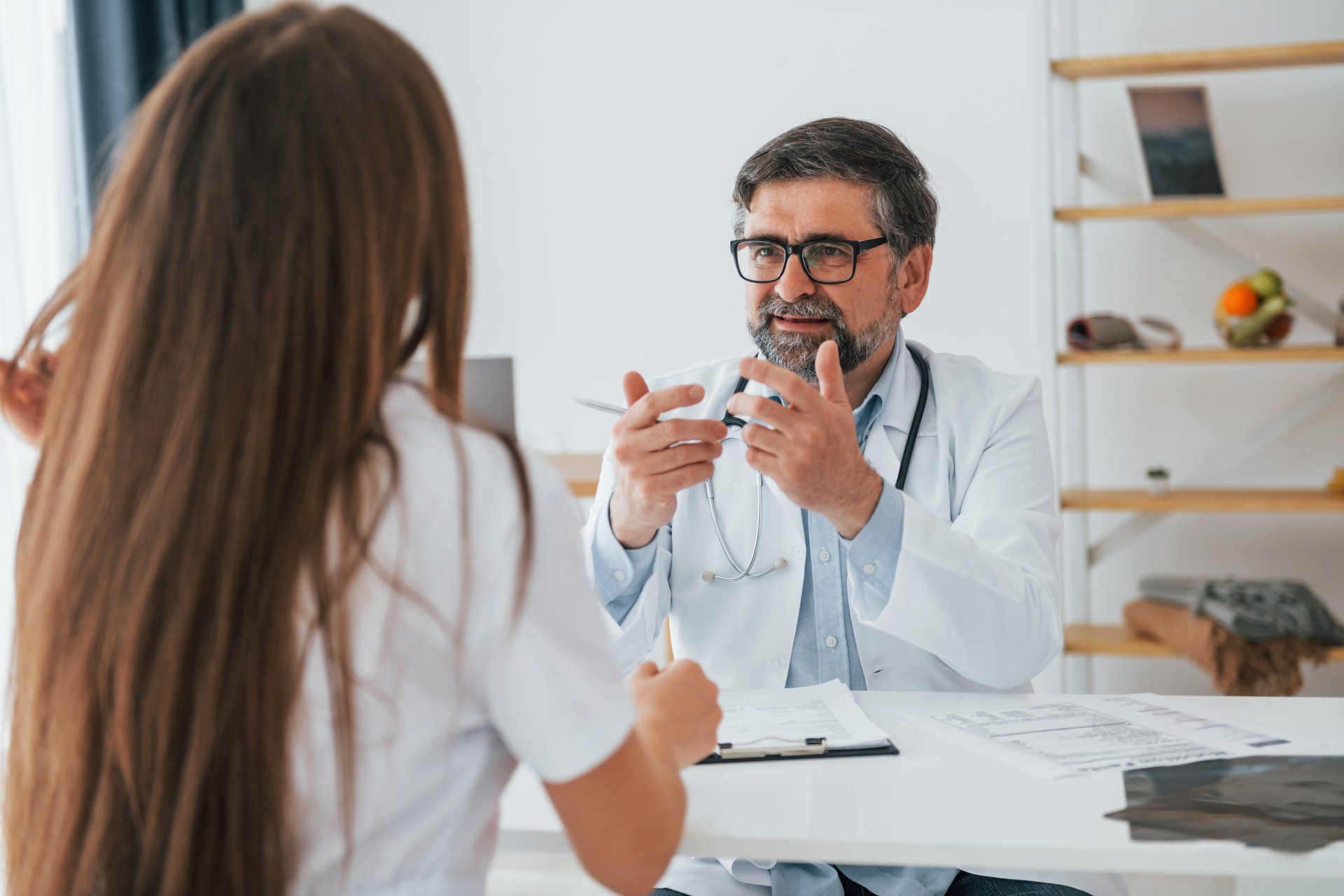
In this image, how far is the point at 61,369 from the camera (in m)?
0.75

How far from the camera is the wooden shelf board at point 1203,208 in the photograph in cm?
277

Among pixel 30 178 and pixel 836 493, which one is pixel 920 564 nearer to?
pixel 836 493

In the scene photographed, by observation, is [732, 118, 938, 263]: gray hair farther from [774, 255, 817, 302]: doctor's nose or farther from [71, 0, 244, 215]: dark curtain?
[71, 0, 244, 215]: dark curtain

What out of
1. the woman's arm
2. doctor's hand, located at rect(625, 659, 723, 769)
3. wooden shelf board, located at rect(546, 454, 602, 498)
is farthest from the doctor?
wooden shelf board, located at rect(546, 454, 602, 498)

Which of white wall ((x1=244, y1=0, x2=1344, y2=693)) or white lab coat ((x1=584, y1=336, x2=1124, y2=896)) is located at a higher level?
white wall ((x1=244, y1=0, x2=1344, y2=693))

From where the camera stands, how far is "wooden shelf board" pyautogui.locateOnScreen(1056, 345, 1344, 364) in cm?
280

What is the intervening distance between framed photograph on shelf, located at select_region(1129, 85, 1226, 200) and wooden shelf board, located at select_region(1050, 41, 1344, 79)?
0.07m

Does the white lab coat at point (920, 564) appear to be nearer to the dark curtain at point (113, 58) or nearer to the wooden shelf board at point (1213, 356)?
the wooden shelf board at point (1213, 356)

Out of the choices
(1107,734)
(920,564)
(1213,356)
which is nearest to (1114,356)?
(1213,356)

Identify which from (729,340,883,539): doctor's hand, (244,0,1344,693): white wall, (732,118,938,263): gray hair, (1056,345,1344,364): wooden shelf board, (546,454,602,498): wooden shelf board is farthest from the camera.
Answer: (546,454,602,498): wooden shelf board

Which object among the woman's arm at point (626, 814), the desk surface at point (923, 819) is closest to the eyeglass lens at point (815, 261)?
the desk surface at point (923, 819)

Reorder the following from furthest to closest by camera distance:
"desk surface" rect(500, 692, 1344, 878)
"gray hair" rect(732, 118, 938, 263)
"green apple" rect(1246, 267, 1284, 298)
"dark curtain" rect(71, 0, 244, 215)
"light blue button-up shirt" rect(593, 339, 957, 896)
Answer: "green apple" rect(1246, 267, 1284, 298), "dark curtain" rect(71, 0, 244, 215), "gray hair" rect(732, 118, 938, 263), "light blue button-up shirt" rect(593, 339, 957, 896), "desk surface" rect(500, 692, 1344, 878)

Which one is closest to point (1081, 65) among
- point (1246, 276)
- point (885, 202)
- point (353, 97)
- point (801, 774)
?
point (1246, 276)

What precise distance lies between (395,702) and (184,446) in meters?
0.19
